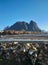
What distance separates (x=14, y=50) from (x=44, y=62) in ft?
7.28

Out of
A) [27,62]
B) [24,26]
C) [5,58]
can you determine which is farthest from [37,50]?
[24,26]

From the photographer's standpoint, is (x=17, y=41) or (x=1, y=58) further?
(x=17, y=41)

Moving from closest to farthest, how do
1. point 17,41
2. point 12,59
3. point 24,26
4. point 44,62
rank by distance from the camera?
Result: point 44,62 < point 12,59 < point 17,41 < point 24,26

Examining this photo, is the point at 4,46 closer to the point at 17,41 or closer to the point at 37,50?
the point at 17,41

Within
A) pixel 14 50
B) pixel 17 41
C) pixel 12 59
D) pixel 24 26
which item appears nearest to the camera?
pixel 12 59

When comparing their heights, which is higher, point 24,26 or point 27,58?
point 24,26

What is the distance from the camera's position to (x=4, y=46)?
11.8 m

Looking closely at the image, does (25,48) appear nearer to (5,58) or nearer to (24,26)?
(5,58)

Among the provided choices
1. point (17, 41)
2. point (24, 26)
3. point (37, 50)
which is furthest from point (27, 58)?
point (24, 26)

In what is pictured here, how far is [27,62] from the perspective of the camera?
33.1 feet

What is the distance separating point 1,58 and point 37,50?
2.16m

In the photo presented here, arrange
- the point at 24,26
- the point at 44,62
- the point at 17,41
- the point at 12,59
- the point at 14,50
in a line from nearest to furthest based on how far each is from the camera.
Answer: the point at 44,62 → the point at 12,59 → the point at 14,50 → the point at 17,41 → the point at 24,26

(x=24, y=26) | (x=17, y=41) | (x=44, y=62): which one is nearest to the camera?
(x=44, y=62)

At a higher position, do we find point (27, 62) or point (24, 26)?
point (24, 26)
